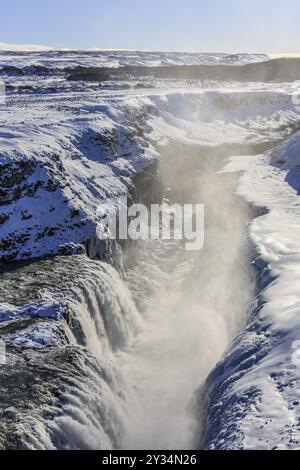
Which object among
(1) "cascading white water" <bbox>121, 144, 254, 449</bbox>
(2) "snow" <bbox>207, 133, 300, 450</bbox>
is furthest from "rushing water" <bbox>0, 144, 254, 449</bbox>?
(2) "snow" <bbox>207, 133, 300, 450</bbox>

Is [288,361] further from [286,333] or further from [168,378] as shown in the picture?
[168,378]

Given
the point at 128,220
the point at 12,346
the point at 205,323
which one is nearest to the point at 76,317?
the point at 12,346

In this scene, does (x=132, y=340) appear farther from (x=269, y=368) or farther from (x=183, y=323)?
(x=269, y=368)

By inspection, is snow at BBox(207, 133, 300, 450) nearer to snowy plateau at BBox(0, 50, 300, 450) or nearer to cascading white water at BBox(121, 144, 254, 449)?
snowy plateau at BBox(0, 50, 300, 450)

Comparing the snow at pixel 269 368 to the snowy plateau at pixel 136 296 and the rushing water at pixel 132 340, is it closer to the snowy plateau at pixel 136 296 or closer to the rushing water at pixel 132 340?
the snowy plateau at pixel 136 296

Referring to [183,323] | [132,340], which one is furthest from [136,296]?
[132,340]
